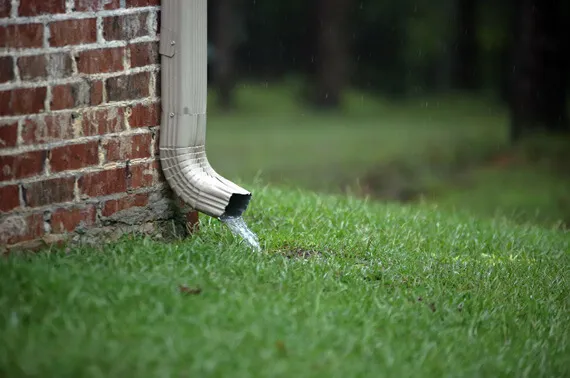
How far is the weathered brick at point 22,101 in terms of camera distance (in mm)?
4258

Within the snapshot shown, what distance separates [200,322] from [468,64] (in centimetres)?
2612

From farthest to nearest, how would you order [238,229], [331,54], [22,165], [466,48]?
[466,48], [331,54], [238,229], [22,165]

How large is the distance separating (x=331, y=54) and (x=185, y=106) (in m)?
19.8

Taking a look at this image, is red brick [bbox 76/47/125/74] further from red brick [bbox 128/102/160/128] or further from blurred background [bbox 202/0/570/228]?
blurred background [bbox 202/0/570/228]

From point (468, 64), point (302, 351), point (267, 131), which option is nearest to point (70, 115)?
point (302, 351)

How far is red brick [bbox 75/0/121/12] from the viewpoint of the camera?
179 inches

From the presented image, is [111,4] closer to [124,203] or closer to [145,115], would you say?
[145,115]

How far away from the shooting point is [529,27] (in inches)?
635

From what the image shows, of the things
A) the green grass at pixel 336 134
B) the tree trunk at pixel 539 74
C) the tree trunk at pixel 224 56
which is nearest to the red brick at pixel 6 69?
the green grass at pixel 336 134

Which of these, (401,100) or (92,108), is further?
(401,100)

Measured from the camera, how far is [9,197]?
4.30m

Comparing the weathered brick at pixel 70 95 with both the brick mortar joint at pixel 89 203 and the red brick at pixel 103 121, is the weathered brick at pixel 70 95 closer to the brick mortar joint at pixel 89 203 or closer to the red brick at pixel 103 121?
the red brick at pixel 103 121

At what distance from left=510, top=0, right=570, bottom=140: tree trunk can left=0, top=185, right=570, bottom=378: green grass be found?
10868mm

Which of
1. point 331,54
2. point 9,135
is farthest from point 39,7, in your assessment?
point 331,54
